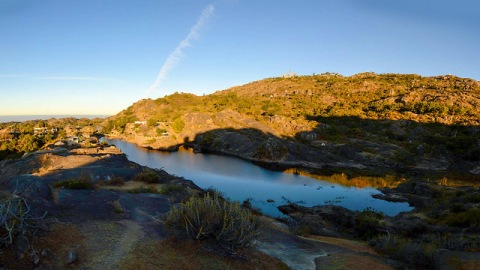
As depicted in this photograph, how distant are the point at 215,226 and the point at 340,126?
8075 centimetres

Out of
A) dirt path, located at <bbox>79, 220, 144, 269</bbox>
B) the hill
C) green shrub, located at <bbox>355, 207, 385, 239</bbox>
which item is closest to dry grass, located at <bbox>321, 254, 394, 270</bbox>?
dirt path, located at <bbox>79, 220, 144, 269</bbox>

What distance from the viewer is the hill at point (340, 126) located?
65375 millimetres

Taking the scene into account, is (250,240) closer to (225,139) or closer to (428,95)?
(225,139)

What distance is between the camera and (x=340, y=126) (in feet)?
283

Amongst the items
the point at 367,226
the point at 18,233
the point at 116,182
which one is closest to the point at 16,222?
the point at 18,233

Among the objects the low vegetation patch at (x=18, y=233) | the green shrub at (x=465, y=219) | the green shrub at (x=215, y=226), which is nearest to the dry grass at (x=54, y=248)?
the low vegetation patch at (x=18, y=233)

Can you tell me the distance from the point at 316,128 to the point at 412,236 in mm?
58307

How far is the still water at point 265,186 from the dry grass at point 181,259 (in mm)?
21888

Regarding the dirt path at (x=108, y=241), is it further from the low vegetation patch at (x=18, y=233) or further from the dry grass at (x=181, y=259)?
the low vegetation patch at (x=18, y=233)

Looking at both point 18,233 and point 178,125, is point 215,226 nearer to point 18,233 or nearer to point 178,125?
point 18,233

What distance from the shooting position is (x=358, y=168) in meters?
60.5

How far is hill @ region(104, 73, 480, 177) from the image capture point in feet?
214

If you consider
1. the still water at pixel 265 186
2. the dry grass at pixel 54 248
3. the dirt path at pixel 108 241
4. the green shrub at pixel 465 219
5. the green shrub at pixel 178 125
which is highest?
the green shrub at pixel 178 125

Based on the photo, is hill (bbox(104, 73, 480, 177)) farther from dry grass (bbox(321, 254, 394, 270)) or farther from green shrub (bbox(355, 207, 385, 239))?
dry grass (bbox(321, 254, 394, 270))
